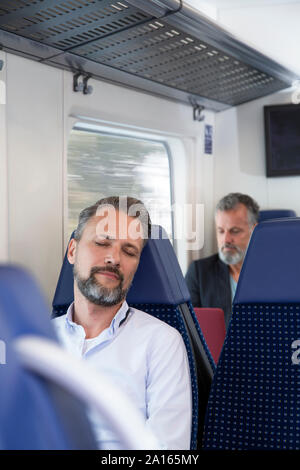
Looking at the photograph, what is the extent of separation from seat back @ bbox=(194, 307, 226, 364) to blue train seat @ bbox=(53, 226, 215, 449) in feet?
1.99

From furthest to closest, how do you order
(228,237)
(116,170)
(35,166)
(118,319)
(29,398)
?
(228,237) < (116,170) < (35,166) < (118,319) < (29,398)

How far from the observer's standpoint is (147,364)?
2037 millimetres

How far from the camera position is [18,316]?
566 millimetres

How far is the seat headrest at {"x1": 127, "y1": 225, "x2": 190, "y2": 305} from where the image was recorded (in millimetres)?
2178

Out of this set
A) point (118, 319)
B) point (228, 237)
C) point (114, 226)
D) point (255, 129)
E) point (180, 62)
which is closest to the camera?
point (118, 319)

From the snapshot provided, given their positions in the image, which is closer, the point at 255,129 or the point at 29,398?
the point at 29,398

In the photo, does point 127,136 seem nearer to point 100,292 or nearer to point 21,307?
point 100,292

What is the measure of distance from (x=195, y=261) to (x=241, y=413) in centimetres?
222

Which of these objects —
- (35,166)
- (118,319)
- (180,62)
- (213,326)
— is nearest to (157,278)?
(118,319)

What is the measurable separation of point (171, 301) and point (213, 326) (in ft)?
2.48

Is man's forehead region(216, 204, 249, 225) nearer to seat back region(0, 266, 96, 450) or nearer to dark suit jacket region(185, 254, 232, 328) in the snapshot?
dark suit jacket region(185, 254, 232, 328)

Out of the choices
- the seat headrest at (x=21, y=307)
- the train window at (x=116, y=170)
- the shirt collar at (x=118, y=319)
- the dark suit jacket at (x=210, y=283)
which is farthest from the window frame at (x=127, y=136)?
the seat headrest at (x=21, y=307)

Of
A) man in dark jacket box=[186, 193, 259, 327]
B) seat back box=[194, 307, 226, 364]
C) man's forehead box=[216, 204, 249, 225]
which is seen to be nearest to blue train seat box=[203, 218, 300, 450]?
seat back box=[194, 307, 226, 364]
